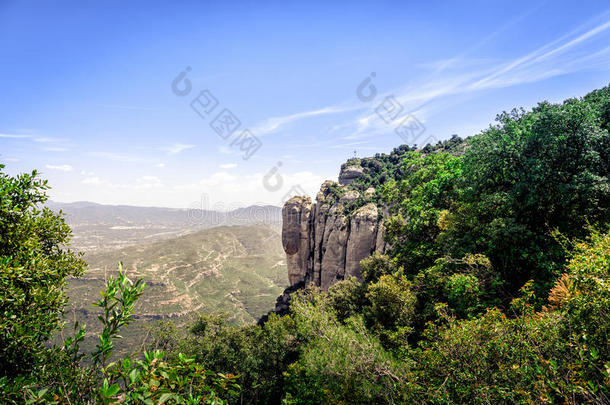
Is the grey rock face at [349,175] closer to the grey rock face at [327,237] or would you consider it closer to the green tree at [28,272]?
the grey rock face at [327,237]

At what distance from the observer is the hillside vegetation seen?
180 inches

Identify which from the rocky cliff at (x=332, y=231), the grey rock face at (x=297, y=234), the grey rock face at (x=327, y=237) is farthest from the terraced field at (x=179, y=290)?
the rocky cliff at (x=332, y=231)

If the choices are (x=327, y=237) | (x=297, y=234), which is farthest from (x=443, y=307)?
(x=297, y=234)

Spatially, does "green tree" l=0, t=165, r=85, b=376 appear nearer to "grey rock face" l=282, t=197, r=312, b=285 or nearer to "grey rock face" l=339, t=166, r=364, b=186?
"grey rock face" l=282, t=197, r=312, b=285

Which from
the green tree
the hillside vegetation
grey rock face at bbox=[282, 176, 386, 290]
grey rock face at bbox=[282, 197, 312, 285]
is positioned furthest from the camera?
grey rock face at bbox=[282, 197, 312, 285]

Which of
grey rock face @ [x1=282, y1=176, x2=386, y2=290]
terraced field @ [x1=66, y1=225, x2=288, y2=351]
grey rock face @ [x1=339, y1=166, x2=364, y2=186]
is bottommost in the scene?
terraced field @ [x1=66, y1=225, x2=288, y2=351]

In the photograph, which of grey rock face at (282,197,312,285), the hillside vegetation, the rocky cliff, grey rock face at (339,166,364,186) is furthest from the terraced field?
the hillside vegetation

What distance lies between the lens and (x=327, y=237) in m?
56.9

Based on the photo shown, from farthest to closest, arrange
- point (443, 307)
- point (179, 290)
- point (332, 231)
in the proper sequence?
point (179, 290)
point (332, 231)
point (443, 307)

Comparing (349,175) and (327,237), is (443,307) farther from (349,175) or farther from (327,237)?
(349,175)

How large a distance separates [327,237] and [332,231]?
12.9 feet

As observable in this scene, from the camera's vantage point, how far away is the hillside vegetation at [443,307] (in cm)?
458

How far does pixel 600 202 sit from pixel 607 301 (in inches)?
434

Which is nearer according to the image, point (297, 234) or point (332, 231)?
point (332, 231)
